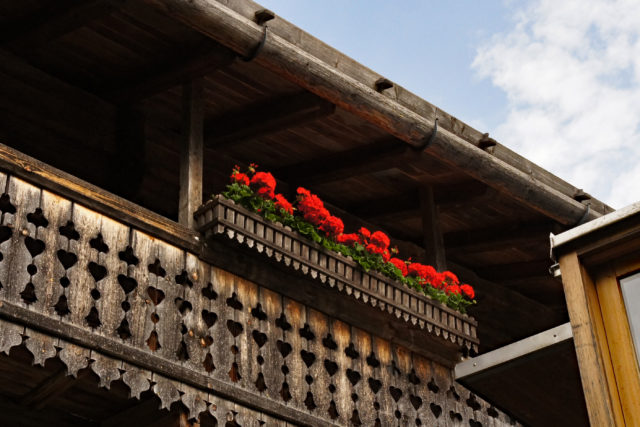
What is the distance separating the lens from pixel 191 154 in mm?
9273

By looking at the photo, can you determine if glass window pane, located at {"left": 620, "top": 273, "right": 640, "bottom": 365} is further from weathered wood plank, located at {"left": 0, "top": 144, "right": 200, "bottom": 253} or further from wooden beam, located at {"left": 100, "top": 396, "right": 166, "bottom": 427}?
weathered wood plank, located at {"left": 0, "top": 144, "right": 200, "bottom": 253}

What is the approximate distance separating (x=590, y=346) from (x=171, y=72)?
6.08m

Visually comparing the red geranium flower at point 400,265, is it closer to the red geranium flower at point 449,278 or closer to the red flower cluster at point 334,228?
the red flower cluster at point 334,228

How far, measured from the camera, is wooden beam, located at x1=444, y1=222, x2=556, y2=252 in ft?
40.0

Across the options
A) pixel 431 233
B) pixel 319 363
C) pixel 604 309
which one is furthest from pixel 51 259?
pixel 431 233

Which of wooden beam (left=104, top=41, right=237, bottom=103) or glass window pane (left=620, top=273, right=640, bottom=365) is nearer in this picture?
glass window pane (left=620, top=273, right=640, bottom=365)

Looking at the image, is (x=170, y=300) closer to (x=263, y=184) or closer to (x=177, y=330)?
(x=177, y=330)

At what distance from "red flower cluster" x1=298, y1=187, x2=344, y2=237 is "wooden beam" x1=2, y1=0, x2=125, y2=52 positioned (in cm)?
228

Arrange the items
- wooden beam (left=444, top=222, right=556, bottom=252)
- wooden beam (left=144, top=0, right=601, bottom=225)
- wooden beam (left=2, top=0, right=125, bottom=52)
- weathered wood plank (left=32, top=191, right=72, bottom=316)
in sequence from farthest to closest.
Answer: wooden beam (left=444, top=222, right=556, bottom=252) < wooden beam (left=2, top=0, right=125, bottom=52) < wooden beam (left=144, top=0, right=601, bottom=225) < weathered wood plank (left=32, top=191, right=72, bottom=316)

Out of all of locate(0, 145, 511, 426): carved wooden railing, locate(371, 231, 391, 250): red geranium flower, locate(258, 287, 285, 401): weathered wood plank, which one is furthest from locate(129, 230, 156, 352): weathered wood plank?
locate(371, 231, 391, 250): red geranium flower

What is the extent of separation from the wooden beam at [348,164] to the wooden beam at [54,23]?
3.12m

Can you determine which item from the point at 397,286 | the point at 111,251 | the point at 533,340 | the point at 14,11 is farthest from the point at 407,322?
the point at 533,340

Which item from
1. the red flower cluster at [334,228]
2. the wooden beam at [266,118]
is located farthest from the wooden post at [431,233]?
the wooden beam at [266,118]

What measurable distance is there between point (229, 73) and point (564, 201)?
3.93 metres
